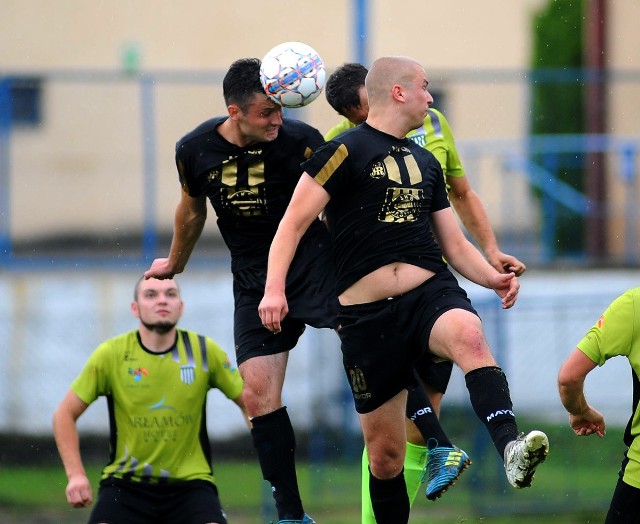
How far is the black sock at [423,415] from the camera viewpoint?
22.0ft

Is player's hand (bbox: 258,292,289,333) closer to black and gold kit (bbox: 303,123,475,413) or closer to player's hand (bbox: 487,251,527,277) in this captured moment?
black and gold kit (bbox: 303,123,475,413)

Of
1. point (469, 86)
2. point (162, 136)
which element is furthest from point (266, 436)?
point (469, 86)

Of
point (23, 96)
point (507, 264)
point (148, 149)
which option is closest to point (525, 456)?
point (507, 264)

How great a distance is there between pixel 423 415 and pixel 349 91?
1.72 m

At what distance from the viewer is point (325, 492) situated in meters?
10.9

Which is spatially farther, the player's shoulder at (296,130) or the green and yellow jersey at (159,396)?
the green and yellow jersey at (159,396)

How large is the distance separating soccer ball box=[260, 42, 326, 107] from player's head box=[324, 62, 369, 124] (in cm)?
33

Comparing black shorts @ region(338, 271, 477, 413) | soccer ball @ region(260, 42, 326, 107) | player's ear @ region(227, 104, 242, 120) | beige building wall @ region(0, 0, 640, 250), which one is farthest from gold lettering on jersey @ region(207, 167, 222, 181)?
beige building wall @ region(0, 0, 640, 250)

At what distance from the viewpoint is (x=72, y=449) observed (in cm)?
795

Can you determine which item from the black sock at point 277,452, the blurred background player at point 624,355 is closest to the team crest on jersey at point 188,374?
the black sock at point 277,452

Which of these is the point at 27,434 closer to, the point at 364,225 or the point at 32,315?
the point at 32,315

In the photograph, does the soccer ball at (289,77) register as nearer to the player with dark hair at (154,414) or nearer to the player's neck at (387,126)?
the player's neck at (387,126)

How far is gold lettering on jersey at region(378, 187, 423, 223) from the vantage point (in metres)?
6.10

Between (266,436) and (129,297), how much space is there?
18.3ft
